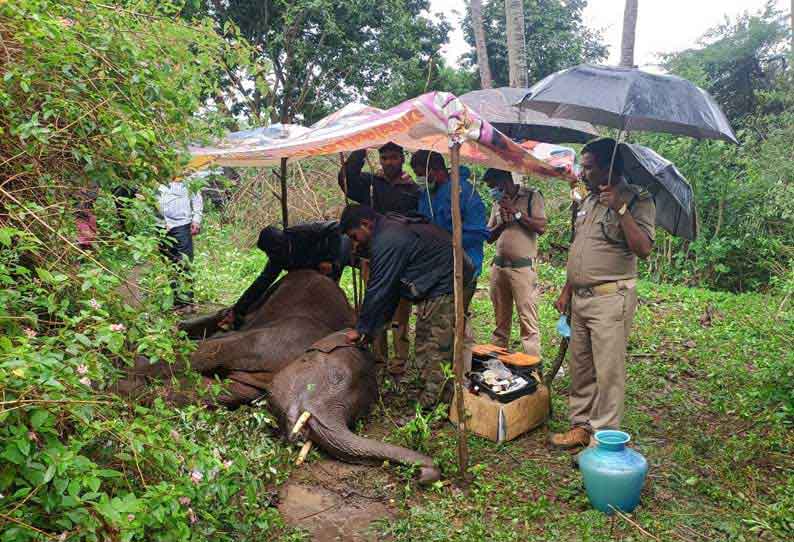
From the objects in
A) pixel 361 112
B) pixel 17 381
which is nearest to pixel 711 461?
pixel 361 112

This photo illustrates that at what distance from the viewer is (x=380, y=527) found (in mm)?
3223

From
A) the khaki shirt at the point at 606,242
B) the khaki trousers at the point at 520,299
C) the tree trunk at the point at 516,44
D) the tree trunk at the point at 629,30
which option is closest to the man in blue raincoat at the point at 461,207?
the khaki trousers at the point at 520,299

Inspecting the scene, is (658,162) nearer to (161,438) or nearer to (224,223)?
(161,438)

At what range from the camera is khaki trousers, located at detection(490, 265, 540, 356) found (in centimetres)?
528

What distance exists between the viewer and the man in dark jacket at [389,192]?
17.3ft

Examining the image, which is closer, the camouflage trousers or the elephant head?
the elephant head

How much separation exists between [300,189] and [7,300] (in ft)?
25.5

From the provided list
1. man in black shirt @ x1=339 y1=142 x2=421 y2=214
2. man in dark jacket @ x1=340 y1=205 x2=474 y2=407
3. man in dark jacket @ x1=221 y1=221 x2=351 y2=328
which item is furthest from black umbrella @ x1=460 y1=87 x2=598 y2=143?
man in dark jacket @ x1=221 y1=221 x2=351 y2=328

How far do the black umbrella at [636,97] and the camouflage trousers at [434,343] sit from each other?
148cm

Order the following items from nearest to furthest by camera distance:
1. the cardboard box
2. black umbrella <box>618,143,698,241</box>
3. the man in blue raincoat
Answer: black umbrella <box>618,143,698,241</box>
the cardboard box
the man in blue raincoat

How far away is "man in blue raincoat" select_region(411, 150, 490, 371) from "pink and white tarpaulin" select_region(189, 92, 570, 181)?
251 millimetres

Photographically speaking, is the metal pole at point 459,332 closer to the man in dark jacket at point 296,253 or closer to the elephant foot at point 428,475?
the elephant foot at point 428,475

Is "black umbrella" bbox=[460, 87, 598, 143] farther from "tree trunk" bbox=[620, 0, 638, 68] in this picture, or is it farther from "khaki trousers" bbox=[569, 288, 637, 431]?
"tree trunk" bbox=[620, 0, 638, 68]

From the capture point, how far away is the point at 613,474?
3.22 meters
